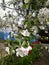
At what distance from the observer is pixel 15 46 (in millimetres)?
718

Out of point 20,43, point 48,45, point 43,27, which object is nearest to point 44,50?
point 48,45

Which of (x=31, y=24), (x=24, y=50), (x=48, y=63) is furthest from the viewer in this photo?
(x=48, y=63)

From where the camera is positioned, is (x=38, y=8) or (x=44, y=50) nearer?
(x=38, y=8)

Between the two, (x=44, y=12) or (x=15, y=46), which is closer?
(x=15, y=46)

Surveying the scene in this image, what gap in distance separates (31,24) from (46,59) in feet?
1.17

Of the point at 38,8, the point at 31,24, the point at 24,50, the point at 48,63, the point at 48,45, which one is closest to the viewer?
the point at 24,50

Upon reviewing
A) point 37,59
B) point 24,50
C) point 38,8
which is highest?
point 38,8

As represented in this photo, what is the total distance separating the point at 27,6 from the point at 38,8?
0.24 ft

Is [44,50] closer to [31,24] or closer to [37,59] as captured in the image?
[37,59]

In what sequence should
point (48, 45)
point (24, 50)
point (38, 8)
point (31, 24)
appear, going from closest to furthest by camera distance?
1. point (24, 50)
2. point (31, 24)
3. point (38, 8)
4. point (48, 45)

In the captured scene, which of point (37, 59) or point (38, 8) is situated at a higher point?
point (38, 8)

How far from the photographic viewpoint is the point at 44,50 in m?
1.23

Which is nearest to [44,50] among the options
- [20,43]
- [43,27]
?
[43,27]

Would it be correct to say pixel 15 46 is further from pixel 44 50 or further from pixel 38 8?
pixel 44 50
